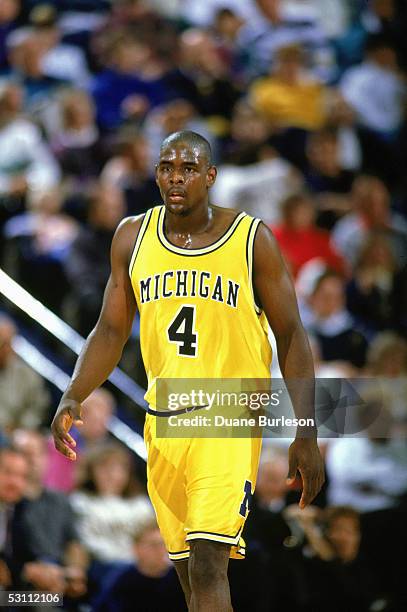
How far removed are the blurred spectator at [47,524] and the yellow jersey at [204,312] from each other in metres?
2.23

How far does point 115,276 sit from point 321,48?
25.0ft

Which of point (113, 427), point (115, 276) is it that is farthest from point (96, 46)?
point (115, 276)

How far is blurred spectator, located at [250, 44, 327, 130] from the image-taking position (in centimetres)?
1129

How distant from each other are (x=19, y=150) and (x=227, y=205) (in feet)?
5.73

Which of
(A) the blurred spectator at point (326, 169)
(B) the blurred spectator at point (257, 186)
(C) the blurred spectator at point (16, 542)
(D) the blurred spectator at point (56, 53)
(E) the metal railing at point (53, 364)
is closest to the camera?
(C) the blurred spectator at point (16, 542)

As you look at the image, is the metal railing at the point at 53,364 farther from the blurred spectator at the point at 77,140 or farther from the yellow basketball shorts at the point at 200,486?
the yellow basketball shorts at the point at 200,486

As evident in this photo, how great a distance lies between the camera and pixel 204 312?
4.95 m

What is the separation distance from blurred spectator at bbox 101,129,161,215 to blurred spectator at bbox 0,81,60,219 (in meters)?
0.48

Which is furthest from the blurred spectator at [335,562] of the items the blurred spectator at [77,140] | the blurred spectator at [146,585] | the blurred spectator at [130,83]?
the blurred spectator at [130,83]

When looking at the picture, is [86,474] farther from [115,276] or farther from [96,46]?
[96,46]

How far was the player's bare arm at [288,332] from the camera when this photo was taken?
4.85 m

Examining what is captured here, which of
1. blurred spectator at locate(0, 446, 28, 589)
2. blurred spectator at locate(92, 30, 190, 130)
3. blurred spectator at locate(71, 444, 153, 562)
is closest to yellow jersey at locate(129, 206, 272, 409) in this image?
blurred spectator at locate(0, 446, 28, 589)

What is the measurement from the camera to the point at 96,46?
11.2 m

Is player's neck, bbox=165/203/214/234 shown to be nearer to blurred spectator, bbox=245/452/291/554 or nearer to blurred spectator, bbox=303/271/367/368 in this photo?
blurred spectator, bbox=245/452/291/554
